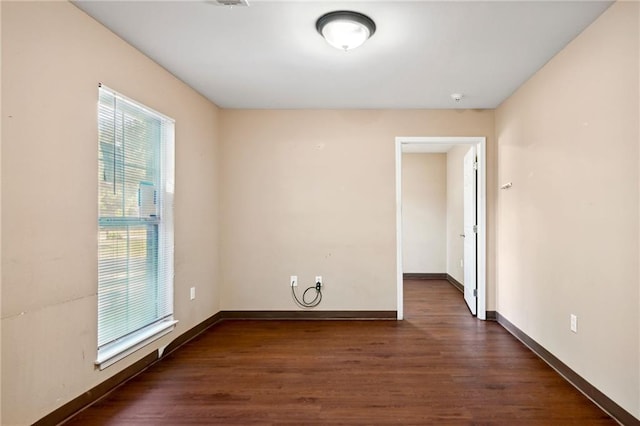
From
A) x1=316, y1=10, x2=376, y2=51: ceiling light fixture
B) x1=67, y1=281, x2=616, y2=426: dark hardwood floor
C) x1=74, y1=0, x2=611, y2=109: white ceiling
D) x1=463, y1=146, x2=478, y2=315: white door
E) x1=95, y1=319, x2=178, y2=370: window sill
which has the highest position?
x1=74, y1=0, x2=611, y2=109: white ceiling

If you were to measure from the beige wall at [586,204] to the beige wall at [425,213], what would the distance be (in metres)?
3.02

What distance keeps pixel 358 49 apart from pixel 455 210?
3924 millimetres

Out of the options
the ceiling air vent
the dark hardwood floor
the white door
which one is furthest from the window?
the white door

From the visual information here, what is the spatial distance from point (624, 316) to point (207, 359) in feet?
9.51

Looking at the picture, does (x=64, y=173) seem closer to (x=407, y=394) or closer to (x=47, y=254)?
(x=47, y=254)

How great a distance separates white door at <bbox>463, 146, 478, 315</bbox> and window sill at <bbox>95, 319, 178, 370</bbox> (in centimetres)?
331

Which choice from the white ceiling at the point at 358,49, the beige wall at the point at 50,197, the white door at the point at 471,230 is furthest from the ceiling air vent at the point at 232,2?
the white door at the point at 471,230

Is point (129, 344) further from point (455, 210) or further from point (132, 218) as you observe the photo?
point (455, 210)

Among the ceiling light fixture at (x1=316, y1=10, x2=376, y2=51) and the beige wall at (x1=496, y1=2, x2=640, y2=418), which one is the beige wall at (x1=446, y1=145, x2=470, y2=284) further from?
the ceiling light fixture at (x1=316, y1=10, x2=376, y2=51)

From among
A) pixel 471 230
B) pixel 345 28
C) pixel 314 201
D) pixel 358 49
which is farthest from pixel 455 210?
pixel 345 28

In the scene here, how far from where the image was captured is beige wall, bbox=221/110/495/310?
3812 mm

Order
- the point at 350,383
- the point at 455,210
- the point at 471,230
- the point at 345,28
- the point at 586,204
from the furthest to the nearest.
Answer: the point at 455,210, the point at 471,230, the point at 350,383, the point at 586,204, the point at 345,28

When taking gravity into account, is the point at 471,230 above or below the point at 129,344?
above

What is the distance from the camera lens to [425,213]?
20.4 ft
